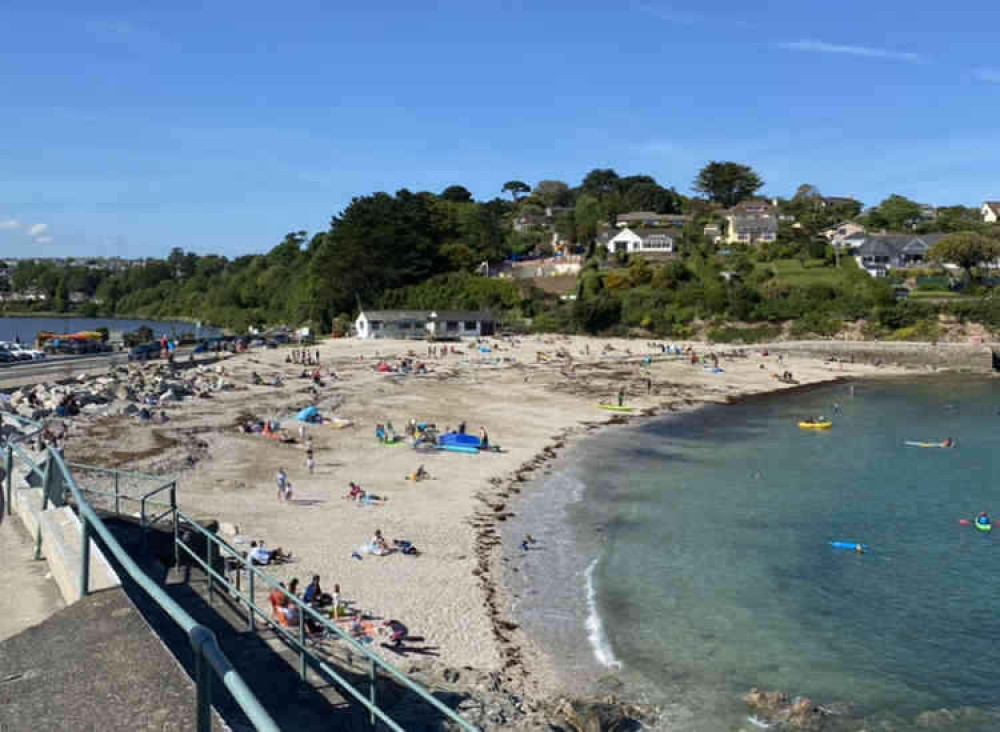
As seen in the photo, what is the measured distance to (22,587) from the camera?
8.41 m

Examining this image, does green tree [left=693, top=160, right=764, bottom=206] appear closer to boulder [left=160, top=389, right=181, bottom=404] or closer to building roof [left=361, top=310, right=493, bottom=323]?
building roof [left=361, top=310, right=493, bottom=323]

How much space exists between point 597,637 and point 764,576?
19.3ft

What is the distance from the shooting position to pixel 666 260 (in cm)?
10488

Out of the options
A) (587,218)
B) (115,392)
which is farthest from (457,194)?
(115,392)

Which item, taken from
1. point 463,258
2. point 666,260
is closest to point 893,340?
point 666,260

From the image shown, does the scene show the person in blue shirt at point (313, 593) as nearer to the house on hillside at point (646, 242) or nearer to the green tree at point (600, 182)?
the house on hillside at point (646, 242)

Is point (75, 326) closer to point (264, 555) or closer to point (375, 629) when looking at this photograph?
point (264, 555)

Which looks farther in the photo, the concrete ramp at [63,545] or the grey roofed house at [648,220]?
the grey roofed house at [648,220]

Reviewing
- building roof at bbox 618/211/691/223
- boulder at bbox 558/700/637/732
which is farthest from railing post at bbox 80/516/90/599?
building roof at bbox 618/211/691/223

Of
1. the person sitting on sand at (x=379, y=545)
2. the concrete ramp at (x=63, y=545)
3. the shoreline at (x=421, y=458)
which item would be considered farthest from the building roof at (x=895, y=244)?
the concrete ramp at (x=63, y=545)

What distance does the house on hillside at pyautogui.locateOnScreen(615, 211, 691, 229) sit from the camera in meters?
128

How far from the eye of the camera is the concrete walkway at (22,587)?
7.65 m

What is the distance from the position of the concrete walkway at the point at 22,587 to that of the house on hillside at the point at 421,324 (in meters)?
73.2

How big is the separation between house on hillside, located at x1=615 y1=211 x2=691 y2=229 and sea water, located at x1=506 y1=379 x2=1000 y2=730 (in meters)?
93.5
